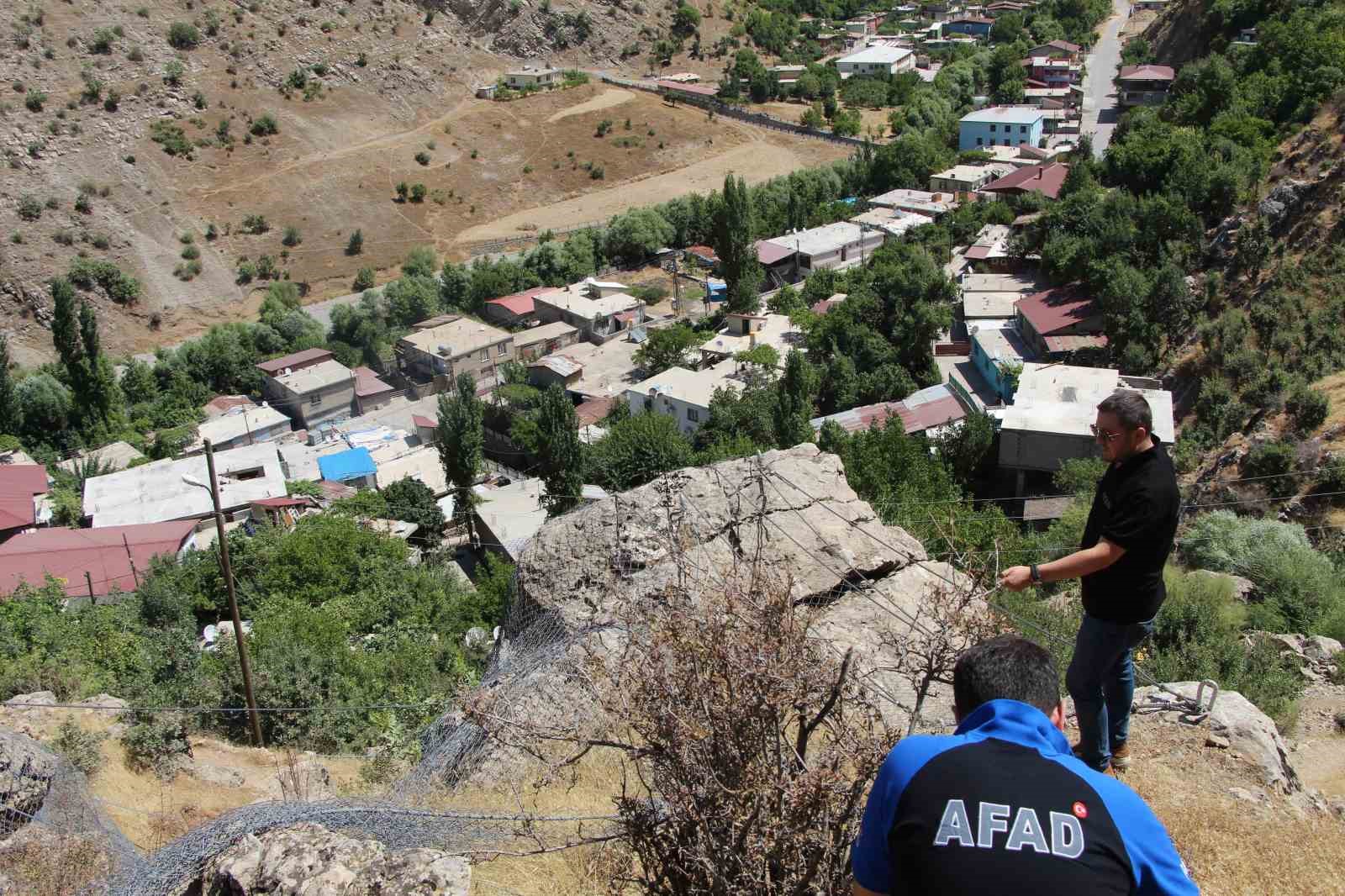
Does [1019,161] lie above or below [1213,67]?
below

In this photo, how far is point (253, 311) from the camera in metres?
35.4

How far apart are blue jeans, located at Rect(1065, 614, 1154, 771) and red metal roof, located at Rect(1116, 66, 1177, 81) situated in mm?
43926

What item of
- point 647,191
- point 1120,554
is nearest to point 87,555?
point 1120,554

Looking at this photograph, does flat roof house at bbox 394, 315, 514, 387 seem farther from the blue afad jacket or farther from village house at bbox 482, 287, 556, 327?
the blue afad jacket

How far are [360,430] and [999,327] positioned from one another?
55.9 ft

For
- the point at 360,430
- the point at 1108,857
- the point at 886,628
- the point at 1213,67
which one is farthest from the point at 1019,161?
the point at 1108,857

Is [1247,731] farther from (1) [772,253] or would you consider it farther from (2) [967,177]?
(2) [967,177]

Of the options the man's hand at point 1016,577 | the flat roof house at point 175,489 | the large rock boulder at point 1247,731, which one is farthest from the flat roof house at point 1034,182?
the man's hand at point 1016,577

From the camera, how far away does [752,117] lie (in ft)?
169

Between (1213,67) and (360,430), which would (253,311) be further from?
(1213,67)

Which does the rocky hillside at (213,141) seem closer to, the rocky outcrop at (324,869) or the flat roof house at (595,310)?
the flat roof house at (595,310)

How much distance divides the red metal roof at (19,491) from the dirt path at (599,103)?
3295cm

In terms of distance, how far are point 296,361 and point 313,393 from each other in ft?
7.14

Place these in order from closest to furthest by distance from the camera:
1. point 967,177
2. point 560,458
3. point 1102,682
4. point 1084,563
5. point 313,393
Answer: point 1084,563, point 1102,682, point 560,458, point 313,393, point 967,177
